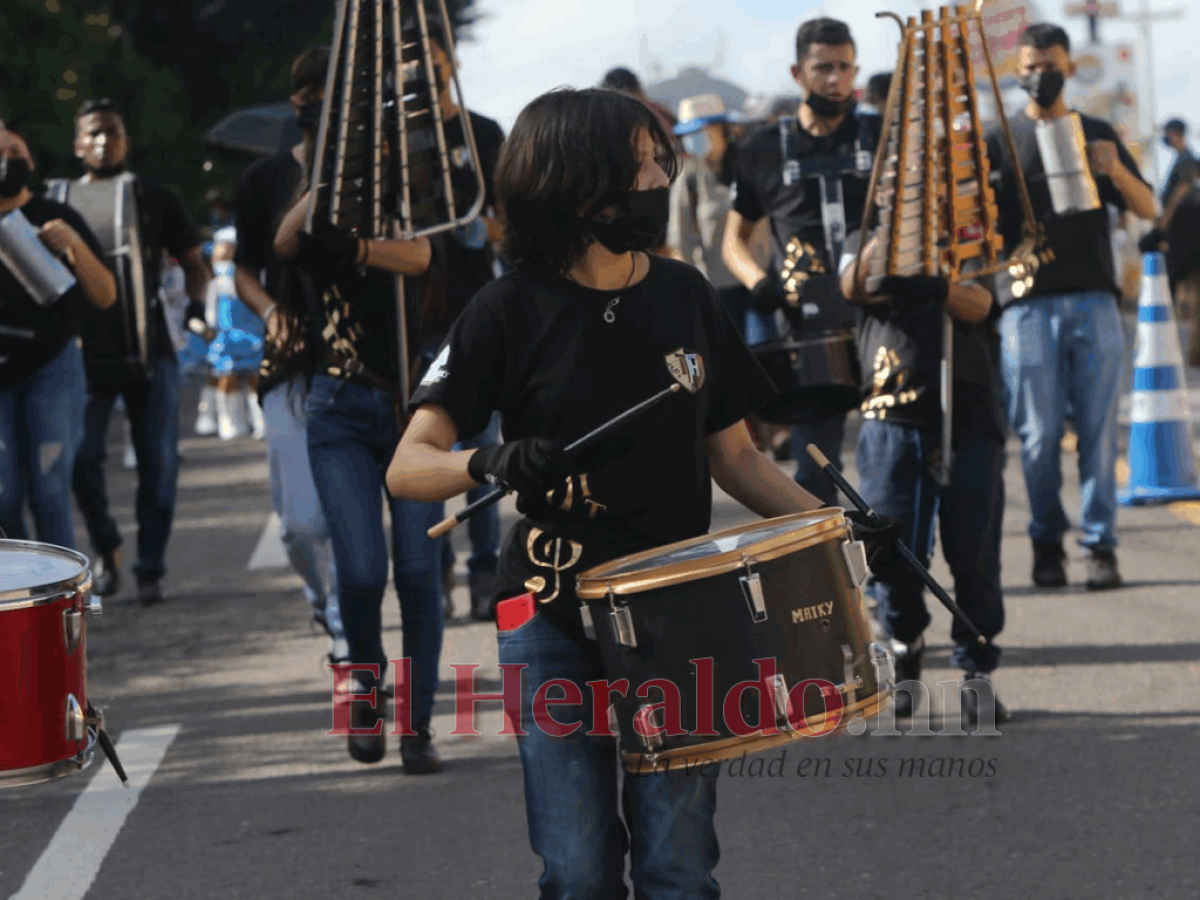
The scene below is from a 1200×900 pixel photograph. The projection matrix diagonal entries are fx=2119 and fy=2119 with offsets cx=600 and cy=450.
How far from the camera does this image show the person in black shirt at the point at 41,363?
7703mm

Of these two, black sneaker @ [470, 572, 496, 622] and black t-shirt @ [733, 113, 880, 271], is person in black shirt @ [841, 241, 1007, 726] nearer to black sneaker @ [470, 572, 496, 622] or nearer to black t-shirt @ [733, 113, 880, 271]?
black t-shirt @ [733, 113, 880, 271]

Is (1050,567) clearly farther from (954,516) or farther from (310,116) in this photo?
(310,116)

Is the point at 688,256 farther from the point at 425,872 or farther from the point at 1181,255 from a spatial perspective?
the point at 1181,255

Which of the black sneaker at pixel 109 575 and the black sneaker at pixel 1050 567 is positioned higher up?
the black sneaker at pixel 109 575

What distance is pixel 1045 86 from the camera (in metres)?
8.09

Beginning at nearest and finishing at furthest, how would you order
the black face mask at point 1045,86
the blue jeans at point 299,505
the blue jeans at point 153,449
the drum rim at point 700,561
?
the drum rim at point 700,561, the blue jeans at point 299,505, the black face mask at point 1045,86, the blue jeans at point 153,449

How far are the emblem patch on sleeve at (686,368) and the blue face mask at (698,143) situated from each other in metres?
8.70

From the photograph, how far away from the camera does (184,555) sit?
1111 cm

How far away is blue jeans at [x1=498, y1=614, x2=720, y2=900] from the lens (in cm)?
357

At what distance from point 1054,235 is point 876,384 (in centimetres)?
241

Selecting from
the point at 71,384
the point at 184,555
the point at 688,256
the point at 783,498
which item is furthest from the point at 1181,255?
the point at 783,498

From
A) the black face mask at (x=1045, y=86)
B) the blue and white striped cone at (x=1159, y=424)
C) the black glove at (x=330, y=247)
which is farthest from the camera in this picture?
the blue and white striped cone at (x=1159, y=424)

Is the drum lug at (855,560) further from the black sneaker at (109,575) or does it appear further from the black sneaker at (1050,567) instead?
the black sneaker at (109,575)

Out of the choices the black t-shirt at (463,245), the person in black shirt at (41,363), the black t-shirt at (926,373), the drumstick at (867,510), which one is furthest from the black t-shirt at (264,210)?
the drumstick at (867,510)
